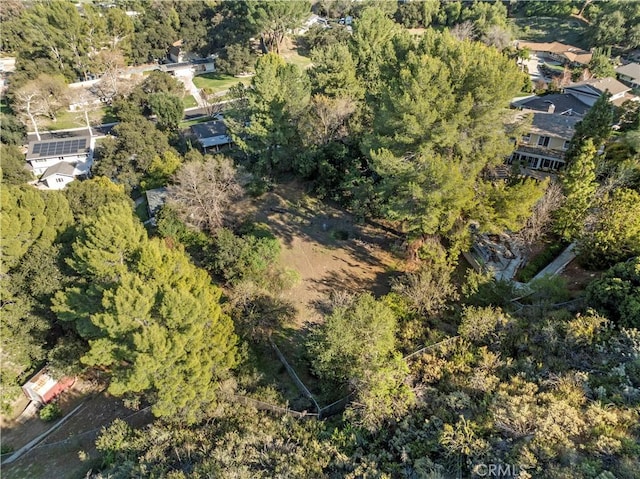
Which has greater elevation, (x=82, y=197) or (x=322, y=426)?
(x=82, y=197)

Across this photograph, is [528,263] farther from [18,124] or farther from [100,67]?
[100,67]

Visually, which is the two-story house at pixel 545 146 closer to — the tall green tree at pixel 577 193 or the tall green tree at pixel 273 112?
the tall green tree at pixel 577 193

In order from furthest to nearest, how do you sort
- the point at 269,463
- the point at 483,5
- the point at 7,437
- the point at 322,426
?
the point at 483,5 → the point at 7,437 → the point at 322,426 → the point at 269,463

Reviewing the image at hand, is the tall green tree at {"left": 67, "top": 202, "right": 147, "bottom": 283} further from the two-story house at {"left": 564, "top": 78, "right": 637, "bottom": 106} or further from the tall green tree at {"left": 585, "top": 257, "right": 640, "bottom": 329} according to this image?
the two-story house at {"left": 564, "top": 78, "right": 637, "bottom": 106}

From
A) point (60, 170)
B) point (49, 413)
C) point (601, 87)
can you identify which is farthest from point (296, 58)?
point (49, 413)

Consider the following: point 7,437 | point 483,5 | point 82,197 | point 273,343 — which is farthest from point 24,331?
point 483,5

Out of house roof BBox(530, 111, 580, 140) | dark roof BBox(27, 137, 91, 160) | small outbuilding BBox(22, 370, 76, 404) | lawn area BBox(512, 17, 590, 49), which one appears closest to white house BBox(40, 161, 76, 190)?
dark roof BBox(27, 137, 91, 160)

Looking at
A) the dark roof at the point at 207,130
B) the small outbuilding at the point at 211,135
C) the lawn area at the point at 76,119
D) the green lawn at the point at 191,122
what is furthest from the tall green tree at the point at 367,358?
the lawn area at the point at 76,119
